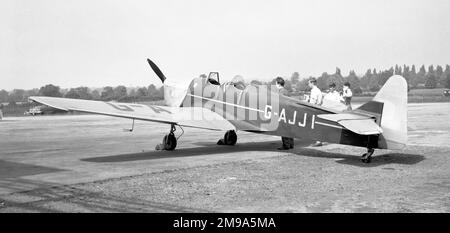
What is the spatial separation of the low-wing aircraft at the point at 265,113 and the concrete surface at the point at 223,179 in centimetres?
63

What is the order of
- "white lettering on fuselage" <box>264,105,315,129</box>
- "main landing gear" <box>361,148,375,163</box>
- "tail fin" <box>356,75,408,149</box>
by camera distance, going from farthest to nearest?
"white lettering on fuselage" <box>264,105,315,129</box>
"main landing gear" <box>361,148,375,163</box>
"tail fin" <box>356,75,408,149</box>

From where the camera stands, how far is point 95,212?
17.8 feet

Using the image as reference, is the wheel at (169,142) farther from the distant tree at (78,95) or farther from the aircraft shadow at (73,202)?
the distant tree at (78,95)

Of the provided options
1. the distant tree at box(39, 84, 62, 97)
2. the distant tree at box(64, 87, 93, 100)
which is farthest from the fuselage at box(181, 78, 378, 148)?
the distant tree at box(39, 84, 62, 97)

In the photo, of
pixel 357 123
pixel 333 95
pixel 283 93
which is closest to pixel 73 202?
pixel 357 123

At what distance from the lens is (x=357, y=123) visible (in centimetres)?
898

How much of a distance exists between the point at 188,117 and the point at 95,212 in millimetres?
6826

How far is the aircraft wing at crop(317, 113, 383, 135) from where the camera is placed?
8.71 meters

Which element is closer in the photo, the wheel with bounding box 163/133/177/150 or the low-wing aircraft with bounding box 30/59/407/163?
the low-wing aircraft with bounding box 30/59/407/163

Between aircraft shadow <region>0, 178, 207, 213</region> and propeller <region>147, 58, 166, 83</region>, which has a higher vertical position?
propeller <region>147, 58, 166, 83</region>

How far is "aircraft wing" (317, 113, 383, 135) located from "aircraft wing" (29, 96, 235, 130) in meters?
3.51

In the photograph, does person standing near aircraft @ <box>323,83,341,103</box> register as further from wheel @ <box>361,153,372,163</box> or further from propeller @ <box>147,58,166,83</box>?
propeller @ <box>147,58,166,83</box>

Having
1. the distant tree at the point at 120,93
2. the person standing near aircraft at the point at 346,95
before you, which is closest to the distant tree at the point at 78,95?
the distant tree at the point at 120,93
